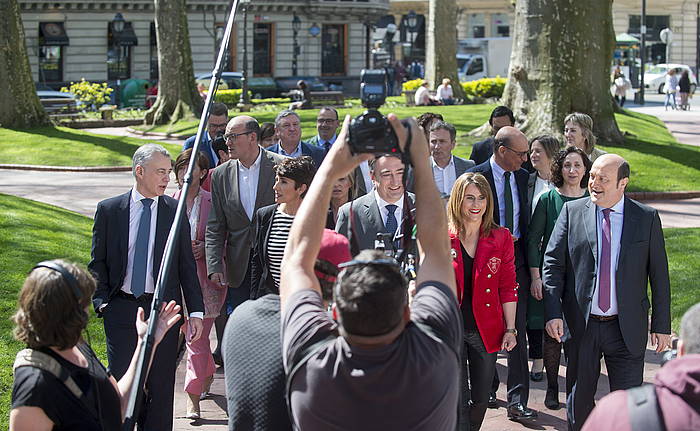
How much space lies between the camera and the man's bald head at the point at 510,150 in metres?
8.03

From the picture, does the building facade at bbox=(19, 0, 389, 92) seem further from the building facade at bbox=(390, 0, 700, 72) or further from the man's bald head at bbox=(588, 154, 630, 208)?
the man's bald head at bbox=(588, 154, 630, 208)

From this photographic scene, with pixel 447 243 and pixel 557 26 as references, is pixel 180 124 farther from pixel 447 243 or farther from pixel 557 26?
pixel 447 243

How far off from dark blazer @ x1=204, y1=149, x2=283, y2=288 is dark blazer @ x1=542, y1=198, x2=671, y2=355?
102 inches

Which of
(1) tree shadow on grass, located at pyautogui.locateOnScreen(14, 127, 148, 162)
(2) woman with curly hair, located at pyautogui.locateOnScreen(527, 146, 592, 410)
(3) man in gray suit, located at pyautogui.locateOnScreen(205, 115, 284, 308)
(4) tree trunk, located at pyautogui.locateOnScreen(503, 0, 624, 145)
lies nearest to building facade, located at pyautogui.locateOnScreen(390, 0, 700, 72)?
(1) tree shadow on grass, located at pyautogui.locateOnScreen(14, 127, 148, 162)

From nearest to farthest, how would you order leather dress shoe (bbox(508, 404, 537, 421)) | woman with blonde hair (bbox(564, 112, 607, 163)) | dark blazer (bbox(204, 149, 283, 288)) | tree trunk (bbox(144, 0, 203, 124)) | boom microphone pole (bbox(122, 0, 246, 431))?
boom microphone pole (bbox(122, 0, 246, 431)) → leather dress shoe (bbox(508, 404, 537, 421)) → dark blazer (bbox(204, 149, 283, 288)) → woman with blonde hair (bbox(564, 112, 607, 163)) → tree trunk (bbox(144, 0, 203, 124))

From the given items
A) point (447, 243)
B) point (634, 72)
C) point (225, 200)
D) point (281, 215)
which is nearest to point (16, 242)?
point (225, 200)

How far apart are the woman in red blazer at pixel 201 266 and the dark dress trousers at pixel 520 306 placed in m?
2.20

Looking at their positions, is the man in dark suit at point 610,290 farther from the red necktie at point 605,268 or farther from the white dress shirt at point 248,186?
the white dress shirt at point 248,186

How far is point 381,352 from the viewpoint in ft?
10.5

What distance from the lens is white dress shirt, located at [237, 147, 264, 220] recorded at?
27.1ft

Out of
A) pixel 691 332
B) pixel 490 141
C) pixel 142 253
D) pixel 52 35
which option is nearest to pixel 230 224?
pixel 142 253

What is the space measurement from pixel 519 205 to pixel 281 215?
2.24m

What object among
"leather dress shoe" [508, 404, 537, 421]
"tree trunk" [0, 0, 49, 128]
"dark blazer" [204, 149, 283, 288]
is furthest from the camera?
"tree trunk" [0, 0, 49, 128]

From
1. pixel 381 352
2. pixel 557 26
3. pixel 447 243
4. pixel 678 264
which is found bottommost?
pixel 678 264
